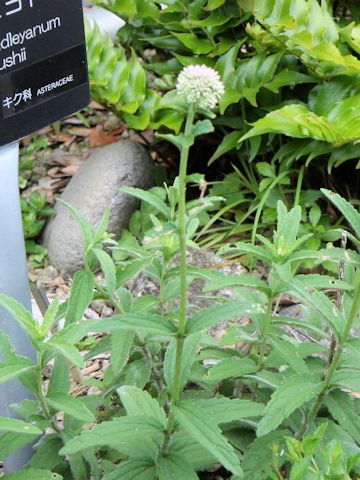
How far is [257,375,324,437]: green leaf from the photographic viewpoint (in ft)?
4.73

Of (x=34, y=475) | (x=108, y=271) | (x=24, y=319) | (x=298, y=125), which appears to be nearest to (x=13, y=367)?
(x=24, y=319)

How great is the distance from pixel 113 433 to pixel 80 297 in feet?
1.02

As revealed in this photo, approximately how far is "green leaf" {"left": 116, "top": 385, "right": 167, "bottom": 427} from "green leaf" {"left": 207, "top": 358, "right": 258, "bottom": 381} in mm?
151

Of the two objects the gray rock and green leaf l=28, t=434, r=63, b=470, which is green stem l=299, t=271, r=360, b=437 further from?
the gray rock

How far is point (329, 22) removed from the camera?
2.96 m

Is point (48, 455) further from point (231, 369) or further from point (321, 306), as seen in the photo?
point (321, 306)

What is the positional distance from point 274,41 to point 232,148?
1.72ft

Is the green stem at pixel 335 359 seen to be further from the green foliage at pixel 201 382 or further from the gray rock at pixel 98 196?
the gray rock at pixel 98 196

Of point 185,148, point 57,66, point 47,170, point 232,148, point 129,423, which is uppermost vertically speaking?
point 185,148

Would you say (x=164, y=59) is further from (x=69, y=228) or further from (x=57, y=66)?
(x=57, y=66)

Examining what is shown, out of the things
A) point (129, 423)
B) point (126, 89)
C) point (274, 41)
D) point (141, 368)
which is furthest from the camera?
point (126, 89)

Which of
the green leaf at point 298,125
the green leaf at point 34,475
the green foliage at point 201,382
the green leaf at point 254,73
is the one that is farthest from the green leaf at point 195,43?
the green leaf at point 34,475

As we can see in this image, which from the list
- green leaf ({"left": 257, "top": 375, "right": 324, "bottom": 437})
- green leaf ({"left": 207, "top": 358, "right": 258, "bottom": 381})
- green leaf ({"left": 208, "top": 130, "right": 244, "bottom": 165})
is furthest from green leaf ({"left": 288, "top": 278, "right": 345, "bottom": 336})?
green leaf ({"left": 208, "top": 130, "right": 244, "bottom": 165})

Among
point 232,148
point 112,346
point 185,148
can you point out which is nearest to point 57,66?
point 112,346
